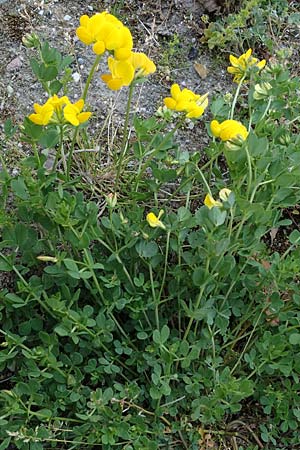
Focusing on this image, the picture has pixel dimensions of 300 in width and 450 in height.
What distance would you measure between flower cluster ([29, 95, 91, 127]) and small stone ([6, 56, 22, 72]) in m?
1.07

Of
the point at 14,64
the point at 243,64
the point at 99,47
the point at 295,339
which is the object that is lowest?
the point at 295,339

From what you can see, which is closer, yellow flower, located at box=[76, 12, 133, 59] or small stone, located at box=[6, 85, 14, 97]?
yellow flower, located at box=[76, 12, 133, 59]

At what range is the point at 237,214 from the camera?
6.15ft

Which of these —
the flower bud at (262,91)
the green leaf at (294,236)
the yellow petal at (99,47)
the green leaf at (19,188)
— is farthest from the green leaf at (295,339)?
the yellow petal at (99,47)

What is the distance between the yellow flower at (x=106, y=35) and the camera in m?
1.61

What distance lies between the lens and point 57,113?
1.66 meters

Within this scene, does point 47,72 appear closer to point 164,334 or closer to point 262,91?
point 262,91

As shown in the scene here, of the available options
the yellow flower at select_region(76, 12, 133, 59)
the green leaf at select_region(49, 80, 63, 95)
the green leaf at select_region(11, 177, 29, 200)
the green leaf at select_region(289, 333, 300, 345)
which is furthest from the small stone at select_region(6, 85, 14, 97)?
the green leaf at select_region(289, 333, 300, 345)

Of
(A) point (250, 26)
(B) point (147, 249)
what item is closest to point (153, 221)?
(B) point (147, 249)

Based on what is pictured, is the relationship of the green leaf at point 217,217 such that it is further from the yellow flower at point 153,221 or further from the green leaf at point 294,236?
the green leaf at point 294,236

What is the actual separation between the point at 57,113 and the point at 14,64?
1092 millimetres

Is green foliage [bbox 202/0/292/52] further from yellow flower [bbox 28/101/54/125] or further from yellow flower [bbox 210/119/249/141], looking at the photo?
yellow flower [bbox 28/101/54/125]

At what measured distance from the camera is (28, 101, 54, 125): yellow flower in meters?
1.60

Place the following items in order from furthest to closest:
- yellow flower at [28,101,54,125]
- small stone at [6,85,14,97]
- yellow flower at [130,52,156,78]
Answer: small stone at [6,85,14,97]
yellow flower at [130,52,156,78]
yellow flower at [28,101,54,125]
